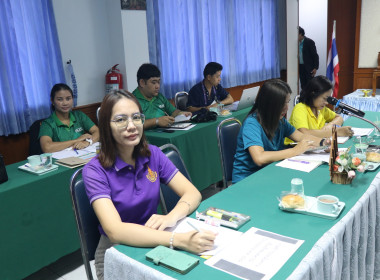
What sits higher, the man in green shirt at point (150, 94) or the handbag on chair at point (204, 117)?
the man in green shirt at point (150, 94)

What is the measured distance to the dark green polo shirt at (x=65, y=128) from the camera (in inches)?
104

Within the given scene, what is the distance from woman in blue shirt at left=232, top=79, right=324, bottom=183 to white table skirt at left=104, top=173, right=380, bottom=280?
0.52 m

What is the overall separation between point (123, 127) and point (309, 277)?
2.76 feet

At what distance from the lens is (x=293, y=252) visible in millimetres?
1015

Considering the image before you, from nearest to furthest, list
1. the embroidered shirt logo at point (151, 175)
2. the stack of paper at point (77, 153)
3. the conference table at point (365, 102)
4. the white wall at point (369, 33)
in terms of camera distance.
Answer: the embroidered shirt logo at point (151, 175), the stack of paper at point (77, 153), the conference table at point (365, 102), the white wall at point (369, 33)

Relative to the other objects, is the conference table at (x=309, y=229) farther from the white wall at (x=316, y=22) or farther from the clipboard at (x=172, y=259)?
the white wall at (x=316, y=22)

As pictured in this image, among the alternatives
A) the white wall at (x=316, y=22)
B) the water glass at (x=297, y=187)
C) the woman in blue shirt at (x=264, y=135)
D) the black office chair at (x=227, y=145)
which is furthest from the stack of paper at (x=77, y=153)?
the white wall at (x=316, y=22)

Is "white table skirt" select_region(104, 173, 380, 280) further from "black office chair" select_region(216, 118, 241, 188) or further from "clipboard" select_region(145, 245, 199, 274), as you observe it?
"black office chair" select_region(216, 118, 241, 188)

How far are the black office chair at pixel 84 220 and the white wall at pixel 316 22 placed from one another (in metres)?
7.61

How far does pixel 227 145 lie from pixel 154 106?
4.51 feet

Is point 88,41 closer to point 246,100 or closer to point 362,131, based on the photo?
point 246,100

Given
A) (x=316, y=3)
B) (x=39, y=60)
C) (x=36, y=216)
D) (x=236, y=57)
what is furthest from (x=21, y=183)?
(x=316, y=3)

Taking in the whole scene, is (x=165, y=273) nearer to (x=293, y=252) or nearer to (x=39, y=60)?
(x=293, y=252)

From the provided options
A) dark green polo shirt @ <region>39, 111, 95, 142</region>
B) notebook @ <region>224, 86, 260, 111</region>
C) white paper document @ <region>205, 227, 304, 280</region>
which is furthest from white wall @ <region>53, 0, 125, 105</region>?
white paper document @ <region>205, 227, 304, 280</region>
